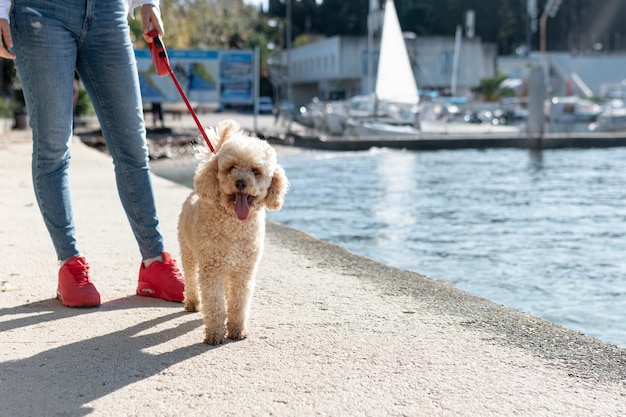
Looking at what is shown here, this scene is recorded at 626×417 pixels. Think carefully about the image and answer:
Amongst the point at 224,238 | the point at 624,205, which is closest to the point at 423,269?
the point at 224,238

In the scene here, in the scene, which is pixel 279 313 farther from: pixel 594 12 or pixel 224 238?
pixel 594 12

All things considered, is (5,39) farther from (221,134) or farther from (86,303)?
(86,303)

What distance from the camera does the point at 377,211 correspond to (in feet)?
36.4

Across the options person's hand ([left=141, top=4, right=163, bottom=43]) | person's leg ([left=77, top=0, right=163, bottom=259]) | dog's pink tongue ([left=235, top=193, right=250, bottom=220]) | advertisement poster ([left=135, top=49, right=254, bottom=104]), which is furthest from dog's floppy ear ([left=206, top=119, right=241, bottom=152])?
advertisement poster ([left=135, top=49, right=254, bottom=104])

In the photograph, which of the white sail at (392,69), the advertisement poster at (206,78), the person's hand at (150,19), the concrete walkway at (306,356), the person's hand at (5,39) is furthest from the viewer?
the white sail at (392,69)

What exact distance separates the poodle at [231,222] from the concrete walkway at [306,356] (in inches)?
5.6

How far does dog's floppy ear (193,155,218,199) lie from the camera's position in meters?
3.46

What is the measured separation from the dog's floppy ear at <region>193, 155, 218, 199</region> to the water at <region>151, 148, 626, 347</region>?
9.29ft

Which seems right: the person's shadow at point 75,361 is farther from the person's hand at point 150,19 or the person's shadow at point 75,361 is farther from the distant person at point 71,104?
the person's hand at point 150,19

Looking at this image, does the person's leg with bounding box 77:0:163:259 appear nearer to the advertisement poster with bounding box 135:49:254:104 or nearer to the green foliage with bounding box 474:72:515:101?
the advertisement poster with bounding box 135:49:254:104

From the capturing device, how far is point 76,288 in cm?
397

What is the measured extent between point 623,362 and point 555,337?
1.34 feet

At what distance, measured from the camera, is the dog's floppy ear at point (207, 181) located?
3.46m

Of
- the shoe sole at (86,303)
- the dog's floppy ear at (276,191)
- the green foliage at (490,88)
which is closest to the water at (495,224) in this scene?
the dog's floppy ear at (276,191)
